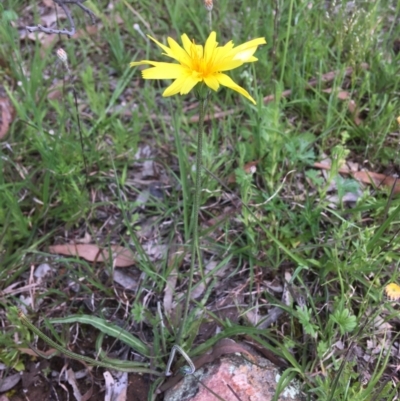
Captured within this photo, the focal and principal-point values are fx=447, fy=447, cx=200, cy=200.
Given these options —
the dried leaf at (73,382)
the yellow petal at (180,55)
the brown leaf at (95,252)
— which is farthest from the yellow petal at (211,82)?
the dried leaf at (73,382)

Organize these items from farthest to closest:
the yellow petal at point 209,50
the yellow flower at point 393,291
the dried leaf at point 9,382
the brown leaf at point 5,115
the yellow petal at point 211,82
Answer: the brown leaf at point 5,115 → the dried leaf at point 9,382 → the yellow flower at point 393,291 → the yellow petal at point 209,50 → the yellow petal at point 211,82

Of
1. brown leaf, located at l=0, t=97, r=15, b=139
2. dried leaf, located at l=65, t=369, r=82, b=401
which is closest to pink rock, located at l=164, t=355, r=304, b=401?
dried leaf, located at l=65, t=369, r=82, b=401

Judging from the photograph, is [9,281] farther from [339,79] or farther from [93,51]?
[339,79]

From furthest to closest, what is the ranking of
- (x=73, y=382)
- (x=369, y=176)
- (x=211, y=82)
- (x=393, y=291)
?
(x=369, y=176) → (x=73, y=382) → (x=393, y=291) → (x=211, y=82)

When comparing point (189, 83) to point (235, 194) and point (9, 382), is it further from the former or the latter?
point (9, 382)

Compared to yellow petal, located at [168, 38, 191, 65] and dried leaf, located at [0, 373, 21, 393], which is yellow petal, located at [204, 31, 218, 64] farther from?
dried leaf, located at [0, 373, 21, 393]

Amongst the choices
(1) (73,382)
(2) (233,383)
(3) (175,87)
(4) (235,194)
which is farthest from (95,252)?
(3) (175,87)

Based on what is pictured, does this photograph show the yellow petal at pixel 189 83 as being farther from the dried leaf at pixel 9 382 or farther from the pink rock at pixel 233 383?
the dried leaf at pixel 9 382
